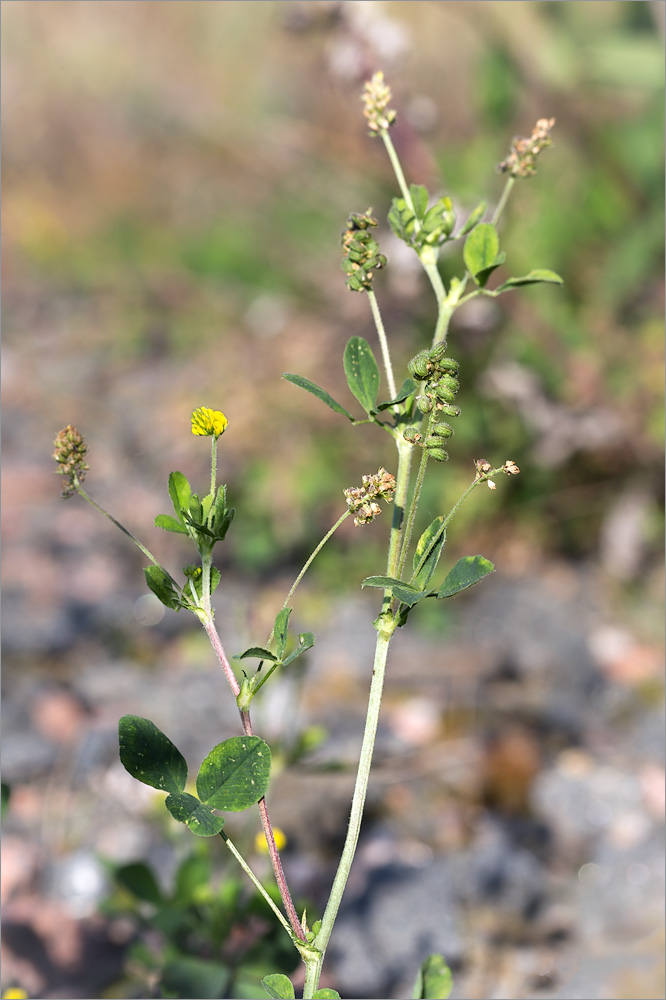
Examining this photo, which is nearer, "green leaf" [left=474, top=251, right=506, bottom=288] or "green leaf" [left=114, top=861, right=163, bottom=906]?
"green leaf" [left=474, top=251, right=506, bottom=288]

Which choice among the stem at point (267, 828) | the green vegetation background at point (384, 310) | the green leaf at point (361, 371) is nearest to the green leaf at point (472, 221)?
the green leaf at point (361, 371)

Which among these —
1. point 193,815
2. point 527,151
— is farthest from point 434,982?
point 527,151

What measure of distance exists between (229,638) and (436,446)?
4.23 feet

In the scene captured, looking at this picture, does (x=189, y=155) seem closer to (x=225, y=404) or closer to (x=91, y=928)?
(x=225, y=404)

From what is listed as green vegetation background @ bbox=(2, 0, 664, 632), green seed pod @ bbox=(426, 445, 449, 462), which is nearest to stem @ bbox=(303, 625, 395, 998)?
green seed pod @ bbox=(426, 445, 449, 462)

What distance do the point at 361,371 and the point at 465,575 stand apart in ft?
0.55

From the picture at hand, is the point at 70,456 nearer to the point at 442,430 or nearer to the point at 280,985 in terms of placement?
the point at 442,430

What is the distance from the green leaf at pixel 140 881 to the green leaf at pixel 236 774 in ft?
1.34

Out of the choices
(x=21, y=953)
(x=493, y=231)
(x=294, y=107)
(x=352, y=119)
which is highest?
(x=294, y=107)

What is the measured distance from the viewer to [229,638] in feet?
5.75

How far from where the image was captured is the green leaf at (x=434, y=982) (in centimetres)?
71

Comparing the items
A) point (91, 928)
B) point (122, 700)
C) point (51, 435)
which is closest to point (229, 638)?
point (122, 700)

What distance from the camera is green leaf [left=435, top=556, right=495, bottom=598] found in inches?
21.3

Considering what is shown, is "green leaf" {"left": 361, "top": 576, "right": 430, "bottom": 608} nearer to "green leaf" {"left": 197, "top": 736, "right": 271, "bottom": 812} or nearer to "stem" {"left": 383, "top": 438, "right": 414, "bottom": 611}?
"stem" {"left": 383, "top": 438, "right": 414, "bottom": 611}
